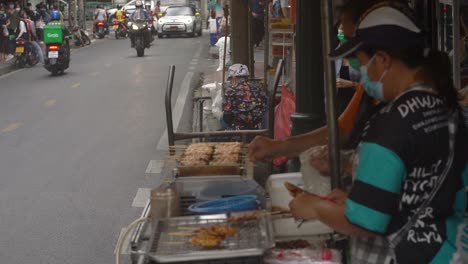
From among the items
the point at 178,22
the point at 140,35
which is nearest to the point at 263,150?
the point at 140,35

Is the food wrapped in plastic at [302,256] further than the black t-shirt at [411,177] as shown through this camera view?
Yes

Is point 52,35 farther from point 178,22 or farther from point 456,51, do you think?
point 178,22

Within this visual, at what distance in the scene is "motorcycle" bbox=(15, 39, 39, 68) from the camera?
25.5 metres

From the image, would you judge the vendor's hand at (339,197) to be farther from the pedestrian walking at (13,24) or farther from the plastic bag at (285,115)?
the pedestrian walking at (13,24)

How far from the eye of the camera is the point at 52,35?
22.1m

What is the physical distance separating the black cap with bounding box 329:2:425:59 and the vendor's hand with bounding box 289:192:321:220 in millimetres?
498

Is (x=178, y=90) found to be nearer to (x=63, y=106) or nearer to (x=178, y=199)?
(x=63, y=106)

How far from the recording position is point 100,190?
918 cm

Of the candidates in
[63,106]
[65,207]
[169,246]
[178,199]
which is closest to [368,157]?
[169,246]

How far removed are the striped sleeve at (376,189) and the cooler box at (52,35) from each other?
20.4 meters

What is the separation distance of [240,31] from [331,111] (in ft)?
37.7

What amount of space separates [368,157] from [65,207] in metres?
6.39

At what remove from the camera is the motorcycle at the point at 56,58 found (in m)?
22.2

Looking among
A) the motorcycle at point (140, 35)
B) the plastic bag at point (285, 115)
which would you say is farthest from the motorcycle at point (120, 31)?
the plastic bag at point (285, 115)
